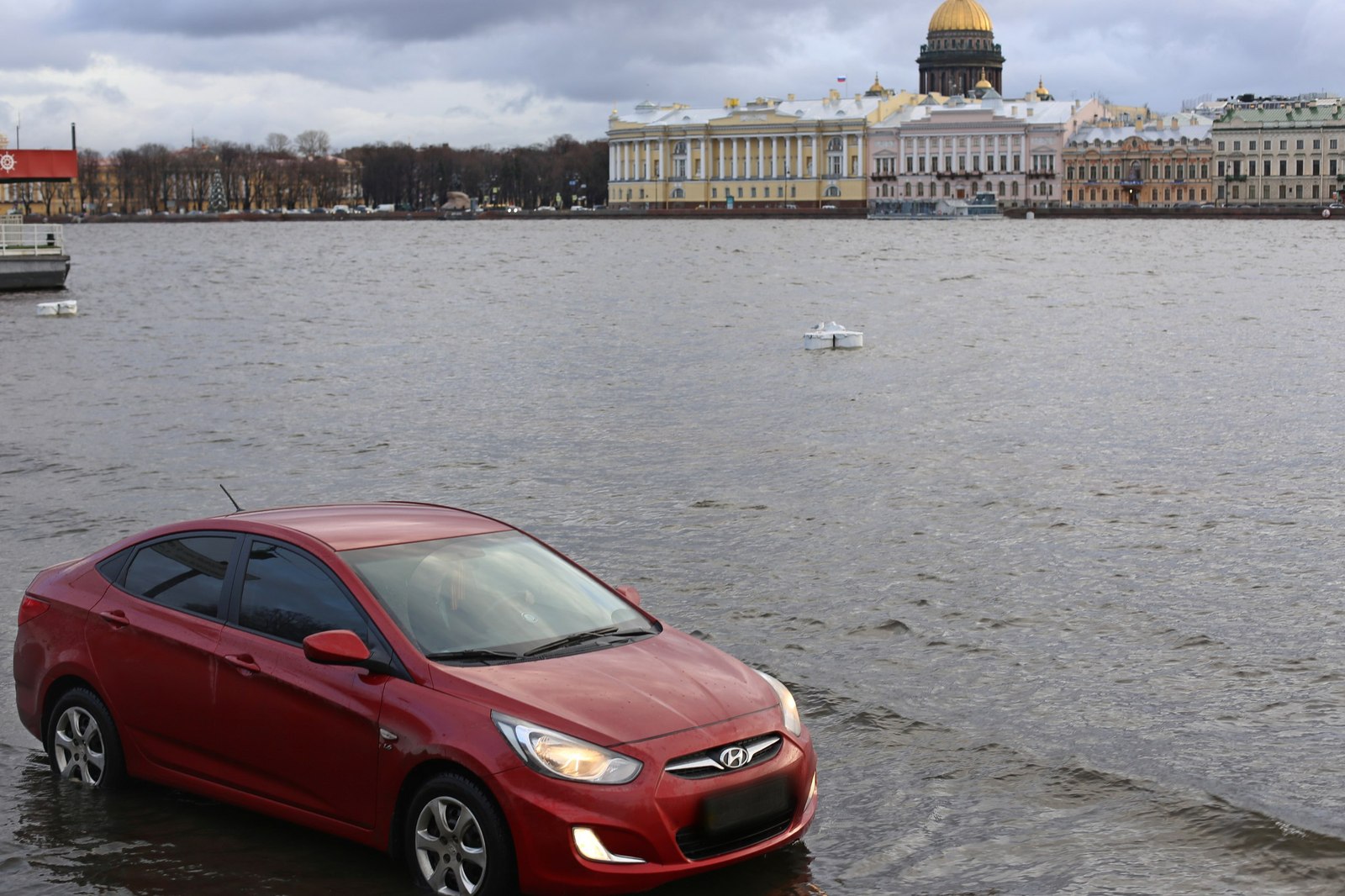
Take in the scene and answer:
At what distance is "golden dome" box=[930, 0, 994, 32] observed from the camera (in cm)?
19475

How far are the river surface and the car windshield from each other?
0.92m

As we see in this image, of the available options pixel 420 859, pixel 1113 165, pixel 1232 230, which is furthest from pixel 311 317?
pixel 1113 165

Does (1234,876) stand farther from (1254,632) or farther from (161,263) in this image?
(161,263)

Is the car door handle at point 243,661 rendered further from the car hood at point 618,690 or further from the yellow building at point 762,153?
the yellow building at point 762,153

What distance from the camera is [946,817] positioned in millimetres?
7207

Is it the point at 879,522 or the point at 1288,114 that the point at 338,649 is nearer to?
the point at 879,522

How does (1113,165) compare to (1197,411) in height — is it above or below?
above

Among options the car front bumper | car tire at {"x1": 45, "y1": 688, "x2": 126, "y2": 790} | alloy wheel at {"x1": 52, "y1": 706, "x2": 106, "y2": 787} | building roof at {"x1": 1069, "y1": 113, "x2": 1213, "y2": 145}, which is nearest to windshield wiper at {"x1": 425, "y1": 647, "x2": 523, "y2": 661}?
the car front bumper

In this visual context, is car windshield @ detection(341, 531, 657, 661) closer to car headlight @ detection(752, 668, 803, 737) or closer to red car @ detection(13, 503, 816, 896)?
red car @ detection(13, 503, 816, 896)

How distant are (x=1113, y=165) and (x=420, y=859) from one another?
176992mm

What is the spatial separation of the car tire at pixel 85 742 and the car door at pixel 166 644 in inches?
3.5

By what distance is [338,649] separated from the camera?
5918 millimetres

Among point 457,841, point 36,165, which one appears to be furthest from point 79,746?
point 36,165

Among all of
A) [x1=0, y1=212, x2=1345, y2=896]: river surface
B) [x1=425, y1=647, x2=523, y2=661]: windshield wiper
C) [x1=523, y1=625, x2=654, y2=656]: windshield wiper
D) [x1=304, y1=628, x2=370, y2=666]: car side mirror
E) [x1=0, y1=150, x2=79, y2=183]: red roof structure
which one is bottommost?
[x1=0, y1=212, x2=1345, y2=896]: river surface
